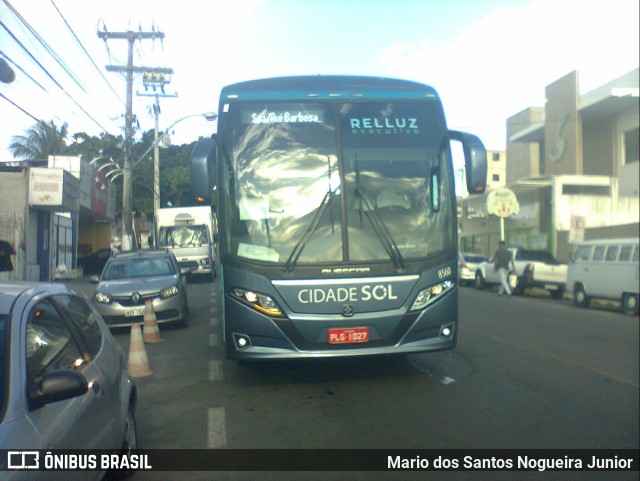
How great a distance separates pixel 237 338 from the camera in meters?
7.06

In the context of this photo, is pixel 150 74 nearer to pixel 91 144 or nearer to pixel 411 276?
pixel 91 144

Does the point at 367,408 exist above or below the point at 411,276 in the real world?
below

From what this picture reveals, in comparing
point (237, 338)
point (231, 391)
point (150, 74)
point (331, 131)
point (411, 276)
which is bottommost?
point (231, 391)

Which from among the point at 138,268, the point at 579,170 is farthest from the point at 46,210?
the point at 579,170

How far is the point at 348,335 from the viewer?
6.98 m

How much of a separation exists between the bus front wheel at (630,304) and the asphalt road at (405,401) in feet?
20.1

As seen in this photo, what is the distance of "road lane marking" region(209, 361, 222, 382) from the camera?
824cm

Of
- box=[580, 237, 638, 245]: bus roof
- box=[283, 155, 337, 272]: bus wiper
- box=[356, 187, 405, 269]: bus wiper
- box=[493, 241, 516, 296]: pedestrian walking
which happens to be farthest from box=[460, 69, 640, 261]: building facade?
box=[283, 155, 337, 272]: bus wiper

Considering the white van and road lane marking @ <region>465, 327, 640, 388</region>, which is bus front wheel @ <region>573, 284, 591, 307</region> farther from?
road lane marking @ <region>465, 327, 640, 388</region>

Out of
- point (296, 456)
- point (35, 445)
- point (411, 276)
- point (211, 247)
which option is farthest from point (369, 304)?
point (211, 247)

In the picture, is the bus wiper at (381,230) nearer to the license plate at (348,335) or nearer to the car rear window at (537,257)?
the license plate at (348,335)

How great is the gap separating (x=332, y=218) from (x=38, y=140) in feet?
33.6

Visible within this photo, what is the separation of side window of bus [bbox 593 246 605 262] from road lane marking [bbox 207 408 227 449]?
15.0 m

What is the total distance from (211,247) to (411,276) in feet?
69.6
